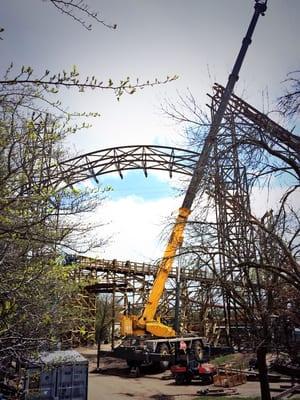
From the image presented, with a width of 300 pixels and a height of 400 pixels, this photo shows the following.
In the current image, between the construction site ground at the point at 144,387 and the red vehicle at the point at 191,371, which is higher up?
the red vehicle at the point at 191,371

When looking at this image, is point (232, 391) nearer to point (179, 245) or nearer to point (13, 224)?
point (179, 245)

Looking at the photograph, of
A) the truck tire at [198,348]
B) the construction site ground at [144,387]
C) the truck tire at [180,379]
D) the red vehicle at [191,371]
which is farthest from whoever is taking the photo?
the truck tire at [198,348]

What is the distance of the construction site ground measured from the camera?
1561 cm

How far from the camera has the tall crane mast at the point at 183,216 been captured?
8.08 meters

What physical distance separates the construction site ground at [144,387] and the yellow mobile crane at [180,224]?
83.4 inches

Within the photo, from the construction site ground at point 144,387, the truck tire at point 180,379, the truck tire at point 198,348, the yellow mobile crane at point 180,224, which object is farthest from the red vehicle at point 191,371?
the yellow mobile crane at point 180,224

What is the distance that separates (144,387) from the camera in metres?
17.8

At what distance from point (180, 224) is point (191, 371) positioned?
38.5 ft

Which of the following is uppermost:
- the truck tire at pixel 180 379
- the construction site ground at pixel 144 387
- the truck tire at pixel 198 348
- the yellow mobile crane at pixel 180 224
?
the yellow mobile crane at pixel 180 224

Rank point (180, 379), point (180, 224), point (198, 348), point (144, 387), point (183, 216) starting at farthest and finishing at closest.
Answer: point (198, 348) < point (180, 379) < point (144, 387) < point (183, 216) < point (180, 224)

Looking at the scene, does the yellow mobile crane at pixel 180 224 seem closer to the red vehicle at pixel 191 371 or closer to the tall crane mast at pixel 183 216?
the tall crane mast at pixel 183 216

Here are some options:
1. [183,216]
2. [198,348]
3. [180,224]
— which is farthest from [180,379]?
[180,224]

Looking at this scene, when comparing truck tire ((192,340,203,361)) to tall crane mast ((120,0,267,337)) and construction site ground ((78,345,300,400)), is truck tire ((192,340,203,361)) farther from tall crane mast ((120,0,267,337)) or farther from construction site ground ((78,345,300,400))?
construction site ground ((78,345,300,400))

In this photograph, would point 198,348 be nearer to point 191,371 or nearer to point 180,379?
point 191,371
